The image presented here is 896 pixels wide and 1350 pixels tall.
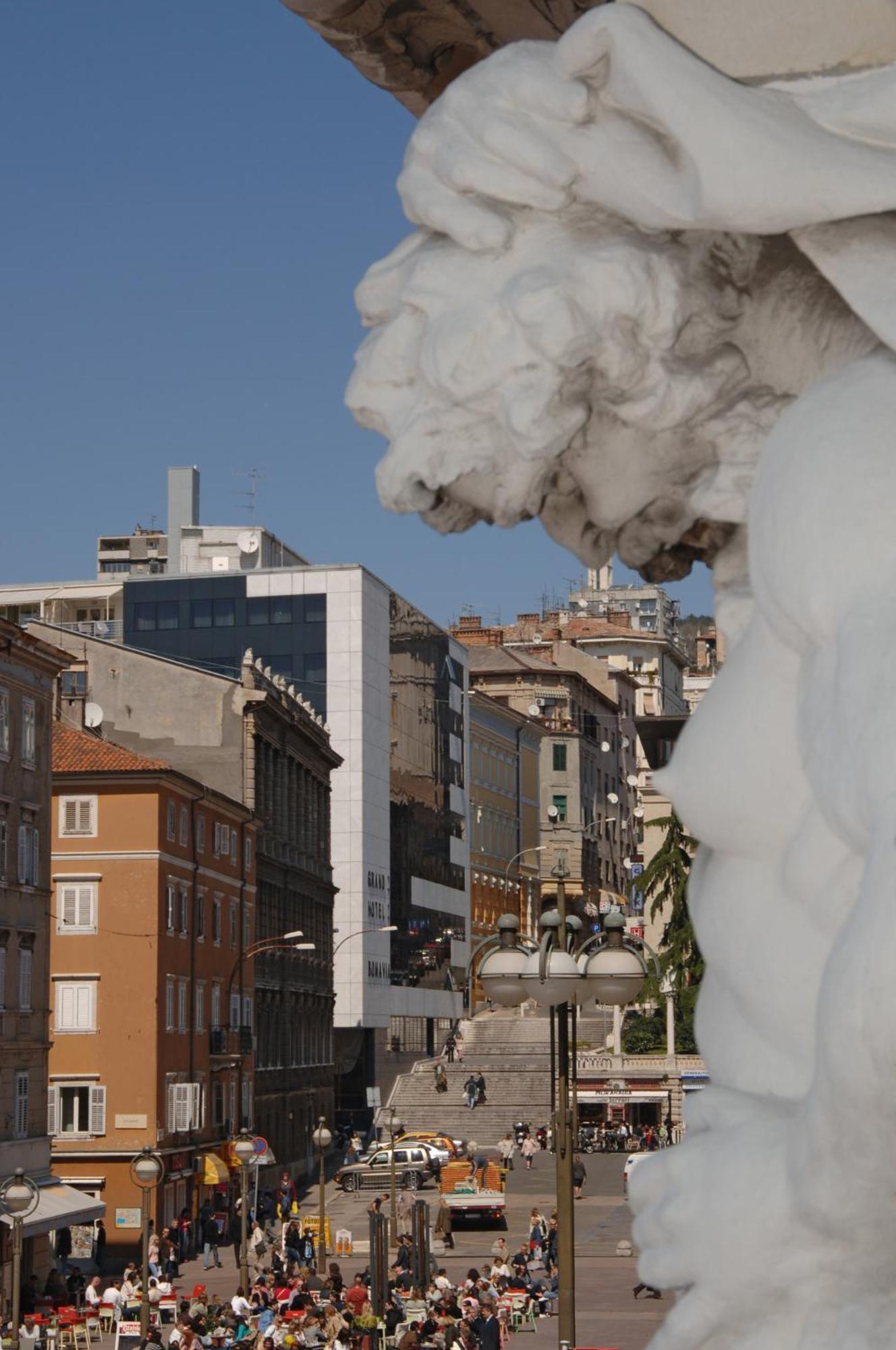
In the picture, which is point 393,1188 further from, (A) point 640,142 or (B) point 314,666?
(B) point 314,666

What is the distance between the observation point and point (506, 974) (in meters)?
15.2

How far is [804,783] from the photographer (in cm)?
161

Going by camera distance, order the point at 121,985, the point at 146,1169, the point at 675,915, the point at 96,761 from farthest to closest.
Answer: the point at 96,761 → the point at 121,985 → the point at 675,915 → the point at 146,1169

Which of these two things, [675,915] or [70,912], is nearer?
[675,915]

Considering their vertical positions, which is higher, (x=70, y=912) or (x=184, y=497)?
(x=184, y=497)

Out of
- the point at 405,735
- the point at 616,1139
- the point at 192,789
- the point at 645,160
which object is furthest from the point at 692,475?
the point at 405,735

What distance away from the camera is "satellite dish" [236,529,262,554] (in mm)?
88875

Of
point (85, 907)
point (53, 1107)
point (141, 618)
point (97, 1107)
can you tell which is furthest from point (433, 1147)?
point (141, 618)

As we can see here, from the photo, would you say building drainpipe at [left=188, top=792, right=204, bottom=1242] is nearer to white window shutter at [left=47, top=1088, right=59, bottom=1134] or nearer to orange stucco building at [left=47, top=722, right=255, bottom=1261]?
orange stucco building at [left=47, top=722, right=255, bottom=1261]

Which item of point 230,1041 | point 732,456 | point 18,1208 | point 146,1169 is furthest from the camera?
point 230,1041

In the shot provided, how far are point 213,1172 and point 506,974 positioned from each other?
37245mm

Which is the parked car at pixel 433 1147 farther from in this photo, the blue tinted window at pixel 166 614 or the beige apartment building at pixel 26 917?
the blue tinted window at pixel 166 614

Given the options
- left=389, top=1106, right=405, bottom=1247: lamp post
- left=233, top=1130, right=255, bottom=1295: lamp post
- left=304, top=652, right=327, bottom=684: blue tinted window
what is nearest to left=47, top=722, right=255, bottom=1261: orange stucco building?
left=389, top=1106, right=405, bottom=1247: lamp post

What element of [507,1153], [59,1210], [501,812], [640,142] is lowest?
[507,1153]
